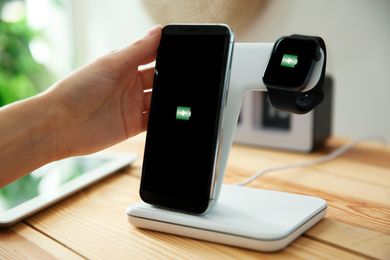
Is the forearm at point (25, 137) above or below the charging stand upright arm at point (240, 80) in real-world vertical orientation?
below

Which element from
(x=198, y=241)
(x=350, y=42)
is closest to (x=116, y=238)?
(x=198, y=241)

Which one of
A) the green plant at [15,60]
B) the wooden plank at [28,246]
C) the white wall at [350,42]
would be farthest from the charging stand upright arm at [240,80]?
the green plant at [15,60]

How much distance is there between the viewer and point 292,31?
1.17 m

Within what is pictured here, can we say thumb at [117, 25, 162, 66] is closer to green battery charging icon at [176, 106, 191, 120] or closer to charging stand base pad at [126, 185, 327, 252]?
green battery charging icon at [176, 106, 191, 120]

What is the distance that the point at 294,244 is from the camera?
0.48 m

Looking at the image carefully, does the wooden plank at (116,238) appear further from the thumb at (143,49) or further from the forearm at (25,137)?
the thumb at (143,49)

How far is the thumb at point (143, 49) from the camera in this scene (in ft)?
1.94

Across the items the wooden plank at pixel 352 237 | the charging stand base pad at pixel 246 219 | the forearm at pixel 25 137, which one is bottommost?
the wooden plank at pixel 352 237

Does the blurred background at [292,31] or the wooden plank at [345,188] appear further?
the blurred background at [292,31]

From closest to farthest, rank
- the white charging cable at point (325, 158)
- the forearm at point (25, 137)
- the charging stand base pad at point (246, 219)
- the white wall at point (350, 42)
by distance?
the charging stand base pad at point (246, 219) → the forearm at point (25, 137) → the white charging cable at point (325, 158) → the white wall at point (350, 42)

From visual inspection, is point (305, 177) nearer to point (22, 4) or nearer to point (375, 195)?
point (375, 195)

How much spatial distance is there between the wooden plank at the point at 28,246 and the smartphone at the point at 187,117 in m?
0.13

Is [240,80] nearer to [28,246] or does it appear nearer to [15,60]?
[28,246]

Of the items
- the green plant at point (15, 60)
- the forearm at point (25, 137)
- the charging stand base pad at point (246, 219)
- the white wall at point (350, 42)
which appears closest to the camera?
the charging stand base pad at point (246, 219)
